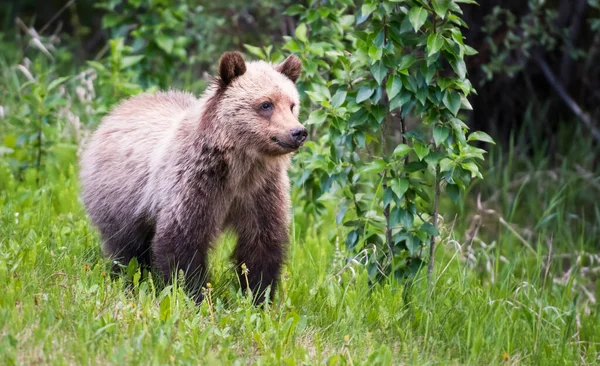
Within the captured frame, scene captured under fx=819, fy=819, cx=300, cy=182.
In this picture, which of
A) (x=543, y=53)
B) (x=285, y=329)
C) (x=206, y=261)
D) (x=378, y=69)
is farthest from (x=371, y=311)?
(x=543, y=53)

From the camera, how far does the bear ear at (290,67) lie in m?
5.25

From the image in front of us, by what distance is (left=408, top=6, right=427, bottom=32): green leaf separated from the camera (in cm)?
459

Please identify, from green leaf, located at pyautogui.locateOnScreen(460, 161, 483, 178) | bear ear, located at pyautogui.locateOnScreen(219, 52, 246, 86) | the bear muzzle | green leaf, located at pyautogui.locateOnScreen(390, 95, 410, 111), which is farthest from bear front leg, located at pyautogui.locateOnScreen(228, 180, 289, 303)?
green leaf, located at pyautogui.locateOnScreen(460, 161, 483, 178)

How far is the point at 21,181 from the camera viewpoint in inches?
281

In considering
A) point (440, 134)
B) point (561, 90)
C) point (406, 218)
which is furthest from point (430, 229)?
point (561, 90)

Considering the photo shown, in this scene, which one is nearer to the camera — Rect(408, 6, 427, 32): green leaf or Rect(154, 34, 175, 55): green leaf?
Rect(408, 6, 427, 32): green leaf

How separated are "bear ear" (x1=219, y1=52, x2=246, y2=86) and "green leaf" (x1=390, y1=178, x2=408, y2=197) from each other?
1.16m

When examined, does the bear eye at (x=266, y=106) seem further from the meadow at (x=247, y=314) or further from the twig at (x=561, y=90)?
the twig at (x=561, y=90)

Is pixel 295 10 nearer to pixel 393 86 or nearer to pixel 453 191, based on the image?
pixel 393 86

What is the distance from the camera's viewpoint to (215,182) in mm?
4949

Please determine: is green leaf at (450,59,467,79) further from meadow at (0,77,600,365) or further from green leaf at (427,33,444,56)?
meadow at (0,77,600,365)

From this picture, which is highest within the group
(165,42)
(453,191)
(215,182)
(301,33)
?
(301,33)

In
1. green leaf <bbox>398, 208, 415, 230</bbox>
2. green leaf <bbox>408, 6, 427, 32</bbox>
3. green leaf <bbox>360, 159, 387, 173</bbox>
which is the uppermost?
green leaf <bbox>408, 6, 427, 32</bbox>

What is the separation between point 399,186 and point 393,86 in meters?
0.61
